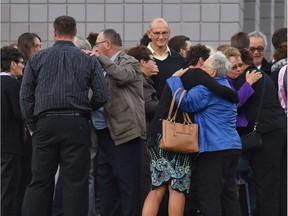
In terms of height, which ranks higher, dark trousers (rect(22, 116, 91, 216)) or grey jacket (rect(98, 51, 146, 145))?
grey jacket (rect(98, 51, 146, 145))

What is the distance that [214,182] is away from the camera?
11.1m

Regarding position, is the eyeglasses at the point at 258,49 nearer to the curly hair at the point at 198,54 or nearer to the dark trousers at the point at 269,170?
the dark trousers at the point at 269,170

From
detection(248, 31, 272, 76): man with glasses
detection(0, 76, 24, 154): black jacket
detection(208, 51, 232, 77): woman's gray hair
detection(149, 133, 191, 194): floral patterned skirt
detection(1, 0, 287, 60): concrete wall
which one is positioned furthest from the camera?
detection(1, 0, 287, 60): concrete wall

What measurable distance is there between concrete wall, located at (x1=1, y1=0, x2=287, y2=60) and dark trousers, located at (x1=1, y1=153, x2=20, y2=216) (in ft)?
13.4

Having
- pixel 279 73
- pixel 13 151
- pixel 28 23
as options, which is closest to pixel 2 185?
pixel 13 151

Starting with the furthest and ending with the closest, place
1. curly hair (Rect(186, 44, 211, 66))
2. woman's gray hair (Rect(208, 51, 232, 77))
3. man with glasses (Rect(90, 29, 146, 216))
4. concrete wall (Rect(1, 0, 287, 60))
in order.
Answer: concrete wall (Rect(1, 0, 287, 60)), man with glasses (Rect(90, 29, 146, 216)), curly hair (Rect(186, 44, 211, 66)), woman's gray hair (Rect(208, 51, 232, 77))

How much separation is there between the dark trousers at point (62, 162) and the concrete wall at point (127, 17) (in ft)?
16.1

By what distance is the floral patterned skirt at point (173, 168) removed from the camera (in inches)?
440

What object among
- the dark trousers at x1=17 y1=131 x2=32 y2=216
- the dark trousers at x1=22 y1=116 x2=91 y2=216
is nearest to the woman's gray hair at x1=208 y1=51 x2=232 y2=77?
the dark trousers at x1=22 y1=116 x2=91 y2=216

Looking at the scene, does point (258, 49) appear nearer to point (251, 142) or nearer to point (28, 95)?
point (251, 142)

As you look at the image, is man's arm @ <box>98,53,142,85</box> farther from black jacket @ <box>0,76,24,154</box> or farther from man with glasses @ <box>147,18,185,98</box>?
black jacket @ <box>0,76,24,154</box>

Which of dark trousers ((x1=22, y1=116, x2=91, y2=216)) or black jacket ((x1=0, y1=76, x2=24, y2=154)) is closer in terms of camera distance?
dark trousers ((x1=22, y1=116, x2=91, y2=216))

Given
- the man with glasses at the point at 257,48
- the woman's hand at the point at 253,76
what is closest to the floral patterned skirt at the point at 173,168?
the woman's hand at the point at 253,76

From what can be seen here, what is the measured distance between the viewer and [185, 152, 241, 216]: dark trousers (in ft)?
36.2
